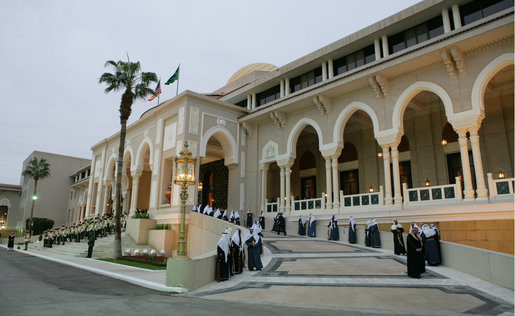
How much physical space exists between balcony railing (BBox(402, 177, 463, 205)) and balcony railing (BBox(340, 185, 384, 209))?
47.9 inches

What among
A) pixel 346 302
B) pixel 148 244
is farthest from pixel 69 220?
pixel 346 302

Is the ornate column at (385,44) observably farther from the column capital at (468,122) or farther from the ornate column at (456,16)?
the column capital at (468,122)

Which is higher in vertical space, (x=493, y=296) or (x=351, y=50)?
(x=351, y=50)

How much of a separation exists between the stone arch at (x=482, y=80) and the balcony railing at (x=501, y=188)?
2775 millimetres

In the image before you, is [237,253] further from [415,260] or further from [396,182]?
[396,182]

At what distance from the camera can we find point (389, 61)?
15773mm

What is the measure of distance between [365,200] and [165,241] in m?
10.6

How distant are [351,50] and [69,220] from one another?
4545 centimetres

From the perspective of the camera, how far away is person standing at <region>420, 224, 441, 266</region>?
34.0 feet

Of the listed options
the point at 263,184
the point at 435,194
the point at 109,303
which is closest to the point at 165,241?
the point at 263,184

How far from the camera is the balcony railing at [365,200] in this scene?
53.0 feet

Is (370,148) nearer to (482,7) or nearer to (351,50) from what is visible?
(351,50)

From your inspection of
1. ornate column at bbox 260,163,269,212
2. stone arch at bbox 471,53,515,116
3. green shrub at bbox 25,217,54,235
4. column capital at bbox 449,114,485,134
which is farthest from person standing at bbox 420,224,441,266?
green shrub at bbox 25,217,54,235

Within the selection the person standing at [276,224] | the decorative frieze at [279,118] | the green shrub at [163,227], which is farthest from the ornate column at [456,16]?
the green shrub at [163,227]
